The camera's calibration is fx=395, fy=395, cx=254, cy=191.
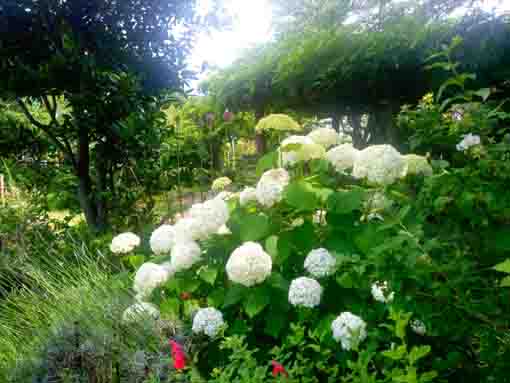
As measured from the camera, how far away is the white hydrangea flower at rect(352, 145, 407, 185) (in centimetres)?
168

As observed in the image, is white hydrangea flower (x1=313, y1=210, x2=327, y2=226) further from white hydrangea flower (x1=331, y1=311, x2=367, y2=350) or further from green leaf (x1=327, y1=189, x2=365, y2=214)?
white hydrangea flower (x1=331, y1=311, x2=367, y2=350)

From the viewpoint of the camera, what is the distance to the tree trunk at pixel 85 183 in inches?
142

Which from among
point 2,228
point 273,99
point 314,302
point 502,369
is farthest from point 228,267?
point 273,99

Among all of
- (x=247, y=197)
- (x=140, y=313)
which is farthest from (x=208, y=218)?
(x=140, y=313)

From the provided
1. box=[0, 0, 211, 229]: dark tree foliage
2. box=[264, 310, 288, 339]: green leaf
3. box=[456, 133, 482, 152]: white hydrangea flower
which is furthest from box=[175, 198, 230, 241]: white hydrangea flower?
box=[0, 0, 211, 229]: dark tree foliage

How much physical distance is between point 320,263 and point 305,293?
138 millimetres

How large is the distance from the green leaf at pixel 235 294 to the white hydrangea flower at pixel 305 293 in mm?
249

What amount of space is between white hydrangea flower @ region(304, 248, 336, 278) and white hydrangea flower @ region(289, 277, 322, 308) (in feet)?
0.18

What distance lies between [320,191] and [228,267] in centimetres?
53

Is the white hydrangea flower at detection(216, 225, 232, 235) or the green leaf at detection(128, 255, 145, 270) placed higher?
the white hydrangea flower at detection(216, 225, 232, 235)

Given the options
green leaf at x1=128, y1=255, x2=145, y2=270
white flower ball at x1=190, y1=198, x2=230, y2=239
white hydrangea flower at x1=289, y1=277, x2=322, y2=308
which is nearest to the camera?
white hydrangea flower at x1=289, y1=277, x2=322, y2=308

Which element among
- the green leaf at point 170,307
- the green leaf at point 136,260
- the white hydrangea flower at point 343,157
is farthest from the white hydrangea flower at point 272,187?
the green leaf at point 136,260

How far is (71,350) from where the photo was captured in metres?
1.58

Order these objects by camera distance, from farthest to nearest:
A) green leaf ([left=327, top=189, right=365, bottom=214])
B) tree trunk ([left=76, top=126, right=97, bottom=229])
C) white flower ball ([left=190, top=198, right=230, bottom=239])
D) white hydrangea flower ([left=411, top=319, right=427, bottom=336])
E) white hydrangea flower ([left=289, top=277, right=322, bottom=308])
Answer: tree trunk ([left=76, top=126, right=97, bottom=229])
white flower ball ([left=190, top=198, right=230, bottom=239])
green leaf ([left=327, top=189, right=365, bottom=214])
white hydrangea flower ([left=289, top=277, right=322, bottom=308])
white hydrangea flower ([left=411, top=319, right=427, bottom=336])
